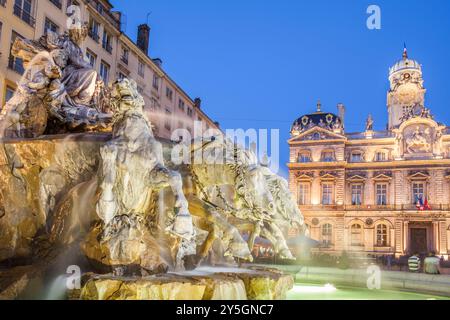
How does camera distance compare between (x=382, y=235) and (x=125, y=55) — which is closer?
(x=125, y=55)

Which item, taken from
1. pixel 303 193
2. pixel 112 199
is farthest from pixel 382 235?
pixel 112 199

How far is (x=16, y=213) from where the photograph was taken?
746 cm

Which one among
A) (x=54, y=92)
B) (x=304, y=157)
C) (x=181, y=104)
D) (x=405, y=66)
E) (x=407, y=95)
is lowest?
(x=54, y=92)

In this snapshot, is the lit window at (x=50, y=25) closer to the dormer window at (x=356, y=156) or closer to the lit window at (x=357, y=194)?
the dormer window at (x=356, y=156)

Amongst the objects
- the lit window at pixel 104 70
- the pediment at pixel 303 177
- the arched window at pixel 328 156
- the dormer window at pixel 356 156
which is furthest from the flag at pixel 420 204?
the lit window at pixel 104 70

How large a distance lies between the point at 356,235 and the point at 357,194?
4352mm

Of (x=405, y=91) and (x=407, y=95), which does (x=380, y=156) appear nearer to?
(x=407, y=95)

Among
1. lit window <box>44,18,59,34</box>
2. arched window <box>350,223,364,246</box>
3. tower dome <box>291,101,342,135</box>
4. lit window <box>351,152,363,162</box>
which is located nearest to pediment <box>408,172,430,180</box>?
lit window <box>351,152,363,162</box>

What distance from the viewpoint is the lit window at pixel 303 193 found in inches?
1933

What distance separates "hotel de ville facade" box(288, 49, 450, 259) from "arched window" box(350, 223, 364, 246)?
0.10m

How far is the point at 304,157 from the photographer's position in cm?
4984

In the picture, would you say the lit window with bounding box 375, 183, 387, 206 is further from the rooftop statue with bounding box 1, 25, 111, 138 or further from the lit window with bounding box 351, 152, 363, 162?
the rooftop statue with bounding box 1, 25, 111, 138

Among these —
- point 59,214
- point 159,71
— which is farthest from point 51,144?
point 159,71

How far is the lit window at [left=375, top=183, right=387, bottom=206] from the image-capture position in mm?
46906
